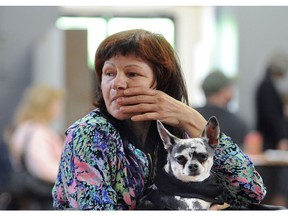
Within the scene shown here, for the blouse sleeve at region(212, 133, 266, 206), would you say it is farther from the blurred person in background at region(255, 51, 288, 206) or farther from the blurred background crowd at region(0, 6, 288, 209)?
the blurred person in background at region(255, 51, 288, 206)

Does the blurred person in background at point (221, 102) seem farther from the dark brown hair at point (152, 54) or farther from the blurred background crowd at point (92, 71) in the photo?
the dark brown hair at point (152, 54)

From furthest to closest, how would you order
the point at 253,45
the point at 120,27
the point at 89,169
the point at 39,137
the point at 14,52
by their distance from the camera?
1. the point at 253,45
2. the point at 14,52
3. the point at 39,137
4. the point at 120,27
5. the point at 89,169

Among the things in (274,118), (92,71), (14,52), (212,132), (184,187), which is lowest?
(274,118)

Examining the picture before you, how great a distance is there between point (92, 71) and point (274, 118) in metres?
4.49

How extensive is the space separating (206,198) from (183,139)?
4.8 inches

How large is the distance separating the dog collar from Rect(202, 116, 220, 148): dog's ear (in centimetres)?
7

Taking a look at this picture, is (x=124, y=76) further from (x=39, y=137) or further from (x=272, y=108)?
(x=272, y=108)

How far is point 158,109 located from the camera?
1619 millimetres

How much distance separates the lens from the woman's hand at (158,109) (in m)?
1.62

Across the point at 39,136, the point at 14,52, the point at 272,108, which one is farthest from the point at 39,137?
the point at 14,52

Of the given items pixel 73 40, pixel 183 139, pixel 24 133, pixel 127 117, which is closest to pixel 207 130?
pixel 183 139

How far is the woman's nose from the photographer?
1.62m

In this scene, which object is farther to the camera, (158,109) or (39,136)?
(39,136)

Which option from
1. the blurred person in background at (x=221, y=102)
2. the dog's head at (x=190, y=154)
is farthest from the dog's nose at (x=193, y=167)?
the blurred person in background at (x=221, y=102)
